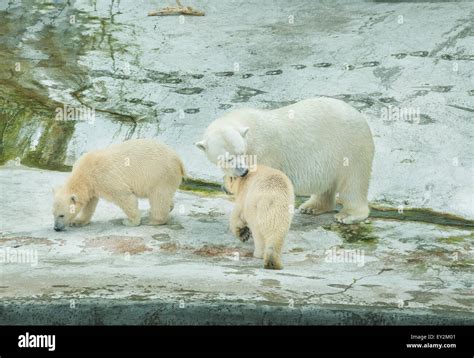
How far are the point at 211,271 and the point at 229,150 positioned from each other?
1011 mm

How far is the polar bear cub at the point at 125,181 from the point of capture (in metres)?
6.98

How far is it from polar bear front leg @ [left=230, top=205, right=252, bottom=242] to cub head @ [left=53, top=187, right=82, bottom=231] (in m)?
1.21

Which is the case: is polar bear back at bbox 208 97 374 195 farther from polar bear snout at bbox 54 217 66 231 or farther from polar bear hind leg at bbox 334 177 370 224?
polar bear snout at bbox 54 217 66 231

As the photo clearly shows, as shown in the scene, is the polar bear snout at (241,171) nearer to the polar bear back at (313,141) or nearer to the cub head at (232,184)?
the cub head at (232,184)

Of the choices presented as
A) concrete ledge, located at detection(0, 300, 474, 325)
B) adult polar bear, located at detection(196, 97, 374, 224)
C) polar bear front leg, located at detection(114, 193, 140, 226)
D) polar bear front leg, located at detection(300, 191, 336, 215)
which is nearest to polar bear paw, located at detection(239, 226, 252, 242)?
adult polar bear, located at detection(196, 97, 374, 224)

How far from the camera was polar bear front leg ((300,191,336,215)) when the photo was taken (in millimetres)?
7696

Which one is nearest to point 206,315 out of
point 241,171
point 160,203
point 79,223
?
point 241,171

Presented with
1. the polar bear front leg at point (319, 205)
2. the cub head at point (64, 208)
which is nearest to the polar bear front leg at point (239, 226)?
the polar bear front leg at point (319, 205)

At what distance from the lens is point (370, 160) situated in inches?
294

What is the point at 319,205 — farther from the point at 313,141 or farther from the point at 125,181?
the point at 125,181

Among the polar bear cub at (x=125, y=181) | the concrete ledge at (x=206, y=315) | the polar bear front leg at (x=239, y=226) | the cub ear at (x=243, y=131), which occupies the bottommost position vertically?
the concrete ledge at (x=206, y=315)

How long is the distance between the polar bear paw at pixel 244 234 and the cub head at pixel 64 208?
4.18ft

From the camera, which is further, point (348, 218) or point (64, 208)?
point (348, 218)

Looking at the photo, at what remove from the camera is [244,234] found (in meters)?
6.76
